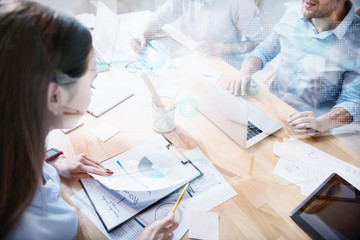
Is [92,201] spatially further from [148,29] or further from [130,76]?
[148,29]

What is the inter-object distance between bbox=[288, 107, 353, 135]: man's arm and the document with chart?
45 cm

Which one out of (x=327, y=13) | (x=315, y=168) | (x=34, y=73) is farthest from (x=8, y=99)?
(x=327, y=13)

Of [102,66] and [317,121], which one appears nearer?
[317,121]

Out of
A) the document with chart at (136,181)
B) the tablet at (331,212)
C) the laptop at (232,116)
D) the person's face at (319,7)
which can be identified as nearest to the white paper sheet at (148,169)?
the document with chart at (136,181)

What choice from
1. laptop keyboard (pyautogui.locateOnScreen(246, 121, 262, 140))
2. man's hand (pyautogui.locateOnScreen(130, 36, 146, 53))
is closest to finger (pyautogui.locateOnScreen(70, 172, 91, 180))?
laptop keyboard (pyautogui.locateOnScreen(246, 121, 262, 140))

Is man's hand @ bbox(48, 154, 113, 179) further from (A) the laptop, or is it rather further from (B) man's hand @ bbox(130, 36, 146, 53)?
(B) man's hand @ bbox(130, 36, 146, 53)

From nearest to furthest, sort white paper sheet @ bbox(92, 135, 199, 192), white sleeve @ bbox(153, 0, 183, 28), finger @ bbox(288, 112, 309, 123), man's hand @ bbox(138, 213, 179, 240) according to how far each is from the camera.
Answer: man's hand @ bbox(138, 213, 179, 240), white paper sheet @ bbox(92, 135, 199, 192), finger @ bbox(288, 112, 309, 123), white sleeve @ bbox(153, 0, 183, 28)

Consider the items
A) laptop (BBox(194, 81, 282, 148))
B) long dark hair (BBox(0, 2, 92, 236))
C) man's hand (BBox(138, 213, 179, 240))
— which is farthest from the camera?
laptop (BBox(194, 81, 282, 148))

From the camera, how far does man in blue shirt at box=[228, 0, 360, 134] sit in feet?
2.58

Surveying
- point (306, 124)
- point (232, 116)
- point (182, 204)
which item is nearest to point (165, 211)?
point (182, 204)

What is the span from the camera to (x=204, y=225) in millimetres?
566

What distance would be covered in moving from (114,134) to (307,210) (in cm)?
65

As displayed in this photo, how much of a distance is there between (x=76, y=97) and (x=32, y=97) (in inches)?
5.9

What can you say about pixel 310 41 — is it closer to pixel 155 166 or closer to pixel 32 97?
pixel 155 166
